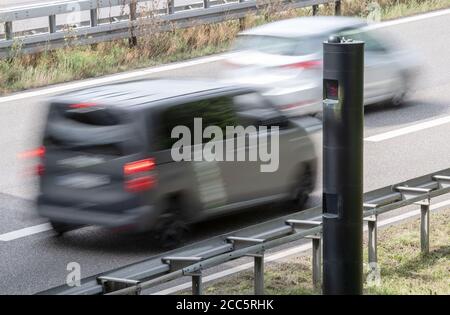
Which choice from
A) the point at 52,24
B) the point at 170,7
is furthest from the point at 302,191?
the point at 170,7

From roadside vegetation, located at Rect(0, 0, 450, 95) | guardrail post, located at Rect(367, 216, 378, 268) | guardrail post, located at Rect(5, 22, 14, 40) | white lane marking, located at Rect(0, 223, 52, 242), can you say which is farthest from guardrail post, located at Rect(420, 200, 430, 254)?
guardrail post, located at Rect(5, 22, 14, 40)

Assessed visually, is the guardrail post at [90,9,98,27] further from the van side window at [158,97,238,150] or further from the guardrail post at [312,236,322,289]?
the guardrail post at [312,236,322,289]

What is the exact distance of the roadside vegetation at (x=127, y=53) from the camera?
21.9 m

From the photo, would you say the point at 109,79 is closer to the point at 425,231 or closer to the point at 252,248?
the point at 425,231

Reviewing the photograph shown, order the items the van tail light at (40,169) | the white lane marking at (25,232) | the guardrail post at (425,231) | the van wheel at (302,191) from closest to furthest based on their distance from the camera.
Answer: the guardrail post at (425,231) < the van tail light at (40,169) < the white lane marking at (25,232) < the van wheel at (302,191)

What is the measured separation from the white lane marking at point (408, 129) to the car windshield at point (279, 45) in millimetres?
1660

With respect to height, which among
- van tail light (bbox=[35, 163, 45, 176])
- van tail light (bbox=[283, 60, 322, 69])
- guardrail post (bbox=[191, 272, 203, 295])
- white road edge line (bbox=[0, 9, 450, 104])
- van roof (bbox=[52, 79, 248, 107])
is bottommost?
white road edge line (bbox=[0, 9, 450, 104])

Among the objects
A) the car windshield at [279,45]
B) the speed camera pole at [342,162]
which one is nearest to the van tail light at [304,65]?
the car windshield at [279,45]

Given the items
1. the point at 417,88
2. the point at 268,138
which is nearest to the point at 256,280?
the point at 268,138

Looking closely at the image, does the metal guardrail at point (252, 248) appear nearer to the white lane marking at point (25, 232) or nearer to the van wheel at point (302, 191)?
the van wheel at point (302, 191)

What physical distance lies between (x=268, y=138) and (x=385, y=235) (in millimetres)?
1736

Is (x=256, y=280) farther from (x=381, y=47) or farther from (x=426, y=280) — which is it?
(x=381, y=47)

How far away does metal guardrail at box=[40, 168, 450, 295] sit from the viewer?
30.0 ft

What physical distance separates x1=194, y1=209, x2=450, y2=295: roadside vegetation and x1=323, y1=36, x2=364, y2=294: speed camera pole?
69.7 inches
